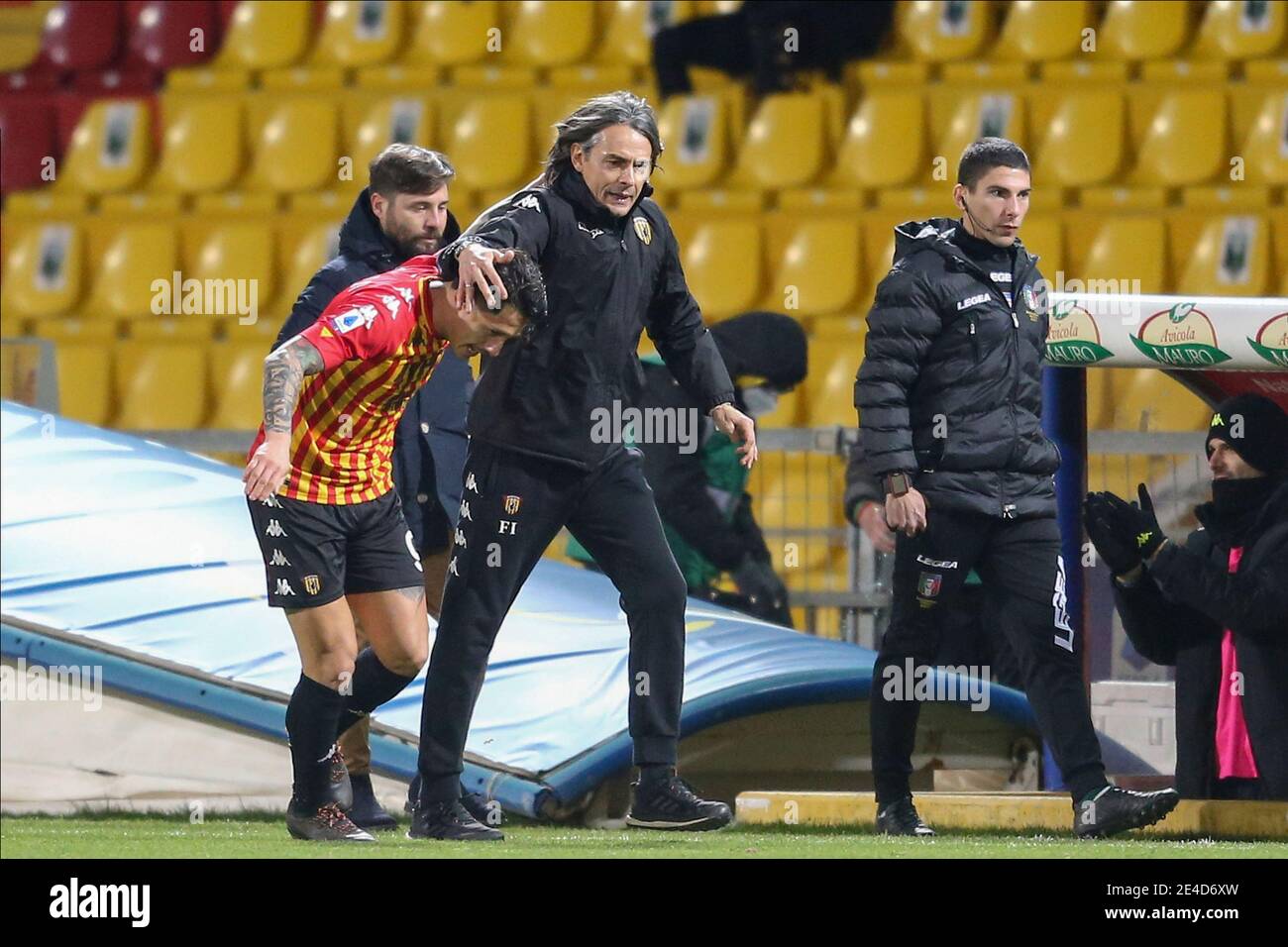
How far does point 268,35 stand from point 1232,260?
6275 millimetres

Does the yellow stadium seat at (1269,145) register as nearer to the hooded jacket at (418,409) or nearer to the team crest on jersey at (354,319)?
the hooded jacket at (418,409)

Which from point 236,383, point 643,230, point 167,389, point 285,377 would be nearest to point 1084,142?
point 236,383

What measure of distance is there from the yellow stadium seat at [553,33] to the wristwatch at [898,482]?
8199 millimetres

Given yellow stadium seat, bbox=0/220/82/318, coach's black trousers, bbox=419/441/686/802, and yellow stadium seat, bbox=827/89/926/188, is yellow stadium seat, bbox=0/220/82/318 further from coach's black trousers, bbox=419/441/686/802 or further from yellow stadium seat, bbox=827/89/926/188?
coach's black trousers, bbox=419/441/686/802

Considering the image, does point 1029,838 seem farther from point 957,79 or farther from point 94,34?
point 94,34

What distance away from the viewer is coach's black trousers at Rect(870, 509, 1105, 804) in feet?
17.7

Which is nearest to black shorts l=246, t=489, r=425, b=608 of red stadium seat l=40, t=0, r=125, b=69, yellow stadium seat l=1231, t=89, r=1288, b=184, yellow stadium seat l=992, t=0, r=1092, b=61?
yellow stadium seat l=1231, t=89, r=1288, b=184

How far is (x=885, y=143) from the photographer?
39.6 ft

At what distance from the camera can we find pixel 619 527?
5203 millimetres

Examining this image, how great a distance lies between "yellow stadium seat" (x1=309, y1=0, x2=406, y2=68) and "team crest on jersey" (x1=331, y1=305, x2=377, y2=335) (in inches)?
359

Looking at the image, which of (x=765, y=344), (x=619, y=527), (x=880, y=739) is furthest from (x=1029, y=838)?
(x=765, y=344)

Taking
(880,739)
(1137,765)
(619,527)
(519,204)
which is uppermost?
(519,204)

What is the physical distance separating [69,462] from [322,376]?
2936 mm

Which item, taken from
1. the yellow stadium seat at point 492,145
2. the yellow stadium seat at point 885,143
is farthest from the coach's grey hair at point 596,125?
the yellow stadium seat at point 492,145
